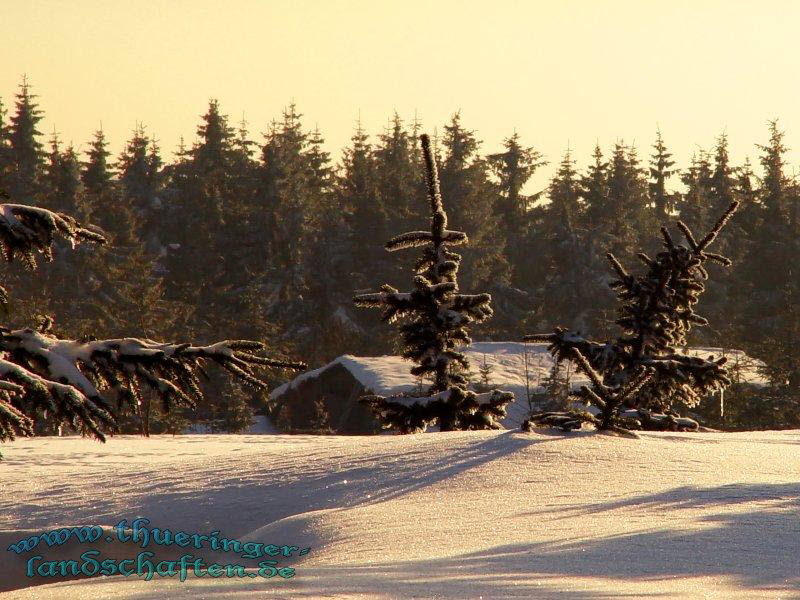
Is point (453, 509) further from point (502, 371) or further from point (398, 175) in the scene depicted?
point (398, 175)

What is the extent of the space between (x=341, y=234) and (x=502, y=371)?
26.4 m

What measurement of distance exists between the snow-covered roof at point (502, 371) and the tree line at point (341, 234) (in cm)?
936

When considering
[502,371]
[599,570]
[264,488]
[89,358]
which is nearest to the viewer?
[599,570]

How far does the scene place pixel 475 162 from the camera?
190ft

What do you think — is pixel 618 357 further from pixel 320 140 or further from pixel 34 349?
pixel 320 140

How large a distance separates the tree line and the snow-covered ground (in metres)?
30.9

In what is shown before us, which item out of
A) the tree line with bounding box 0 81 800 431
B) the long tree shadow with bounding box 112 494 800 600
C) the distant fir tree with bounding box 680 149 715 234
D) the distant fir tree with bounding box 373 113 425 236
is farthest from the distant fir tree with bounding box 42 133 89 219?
the long tree shadow with bounding box 112 494 800 600

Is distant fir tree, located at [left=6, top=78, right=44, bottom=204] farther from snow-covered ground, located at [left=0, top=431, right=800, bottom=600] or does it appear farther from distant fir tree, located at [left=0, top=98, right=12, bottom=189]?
snow-covered ground, located at [left=0, top=431, right=800, bottom=600]

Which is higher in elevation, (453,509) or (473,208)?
(473,208)

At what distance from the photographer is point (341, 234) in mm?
56531

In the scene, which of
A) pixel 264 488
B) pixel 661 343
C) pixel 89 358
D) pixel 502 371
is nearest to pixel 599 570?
pixel 89 358

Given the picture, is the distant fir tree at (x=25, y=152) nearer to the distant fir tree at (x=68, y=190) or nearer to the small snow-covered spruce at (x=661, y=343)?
the distant fir tree at (x=68, y=190)

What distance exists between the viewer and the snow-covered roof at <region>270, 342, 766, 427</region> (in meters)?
28.7

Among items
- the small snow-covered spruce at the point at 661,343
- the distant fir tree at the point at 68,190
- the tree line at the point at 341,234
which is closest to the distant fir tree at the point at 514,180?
the tree line at the point at 341,234
